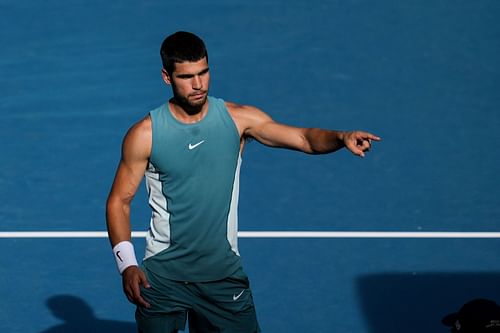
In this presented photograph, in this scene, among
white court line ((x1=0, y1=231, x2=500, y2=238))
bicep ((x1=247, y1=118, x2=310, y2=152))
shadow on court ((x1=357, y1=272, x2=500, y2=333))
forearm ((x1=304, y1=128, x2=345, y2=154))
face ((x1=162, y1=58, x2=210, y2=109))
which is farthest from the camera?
white court line ((x1=0, y1=231, x2=500, y2=238))

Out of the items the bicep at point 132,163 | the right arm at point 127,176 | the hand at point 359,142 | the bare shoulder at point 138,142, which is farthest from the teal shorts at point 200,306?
the hand at point 359,142

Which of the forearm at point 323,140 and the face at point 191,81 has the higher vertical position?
the face at point 191,81

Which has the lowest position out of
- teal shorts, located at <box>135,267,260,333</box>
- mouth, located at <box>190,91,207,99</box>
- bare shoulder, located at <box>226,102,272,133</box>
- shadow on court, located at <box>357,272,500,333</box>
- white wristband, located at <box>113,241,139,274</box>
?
shadow on court, located at <box>357,272,500,333</box>

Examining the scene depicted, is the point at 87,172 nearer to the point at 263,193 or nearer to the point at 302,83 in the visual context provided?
the point at 263,193

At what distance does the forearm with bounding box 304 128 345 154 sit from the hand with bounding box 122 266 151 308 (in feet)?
4.14

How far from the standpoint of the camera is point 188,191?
7074 mm

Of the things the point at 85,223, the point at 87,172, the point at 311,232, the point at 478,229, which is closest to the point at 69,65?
the point at 87,172

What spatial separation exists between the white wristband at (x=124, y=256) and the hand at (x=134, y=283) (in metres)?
0.05

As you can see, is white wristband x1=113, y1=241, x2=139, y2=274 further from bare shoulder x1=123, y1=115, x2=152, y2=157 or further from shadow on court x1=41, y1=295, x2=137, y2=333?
shadow on court x1=41, y1=295, x2=137, y2=333

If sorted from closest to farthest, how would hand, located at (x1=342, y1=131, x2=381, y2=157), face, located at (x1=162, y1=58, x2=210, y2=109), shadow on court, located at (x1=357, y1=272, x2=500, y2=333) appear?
hand, located at (x1=342, y1=131, x2=381, y2=157) < face, located at (x1=162, y1=58, x2=210, y2=109) < shadow on court, located at (x1=357, y1=272, x2=500, y2=333)

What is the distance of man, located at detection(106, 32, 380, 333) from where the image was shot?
6.94 meters

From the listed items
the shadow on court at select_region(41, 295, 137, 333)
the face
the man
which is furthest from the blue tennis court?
the face

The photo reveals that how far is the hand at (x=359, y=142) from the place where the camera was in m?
6.43

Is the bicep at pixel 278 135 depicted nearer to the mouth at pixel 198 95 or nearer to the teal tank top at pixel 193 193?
the teal tank top at pixel 193 193
